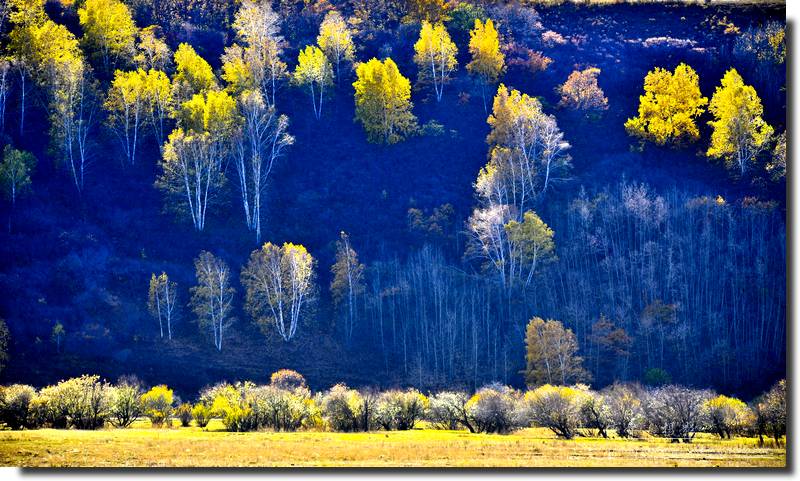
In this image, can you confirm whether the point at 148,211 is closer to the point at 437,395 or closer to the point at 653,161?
the point at 437,395

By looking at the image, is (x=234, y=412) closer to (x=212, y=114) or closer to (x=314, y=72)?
(x=212, y=114)

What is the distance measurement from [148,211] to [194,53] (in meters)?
11.3

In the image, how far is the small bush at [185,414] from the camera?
52.4 meters

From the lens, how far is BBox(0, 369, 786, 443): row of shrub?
48844 millimetres

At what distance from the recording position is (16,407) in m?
50.2

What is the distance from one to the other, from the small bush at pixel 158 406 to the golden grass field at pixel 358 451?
472cm

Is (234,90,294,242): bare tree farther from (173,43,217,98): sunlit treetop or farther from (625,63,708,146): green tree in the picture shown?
(625,63,708,146): green tree

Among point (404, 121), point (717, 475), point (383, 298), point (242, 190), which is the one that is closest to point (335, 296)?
point (383, 298)

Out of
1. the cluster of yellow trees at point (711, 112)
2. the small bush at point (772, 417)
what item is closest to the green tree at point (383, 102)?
the cluster of yellow trees at point (711, 112)

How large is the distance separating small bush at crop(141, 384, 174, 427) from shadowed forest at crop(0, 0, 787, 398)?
380 cm

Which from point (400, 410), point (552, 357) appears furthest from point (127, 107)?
point (552, 357)

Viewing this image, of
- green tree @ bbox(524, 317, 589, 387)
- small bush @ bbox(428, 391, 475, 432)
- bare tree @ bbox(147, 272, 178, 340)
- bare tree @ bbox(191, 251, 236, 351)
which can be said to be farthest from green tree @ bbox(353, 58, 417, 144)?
small bush @ bbox(428, 391, 475, 432)

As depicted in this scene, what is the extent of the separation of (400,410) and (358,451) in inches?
296

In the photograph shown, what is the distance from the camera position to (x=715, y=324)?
2280 inches
